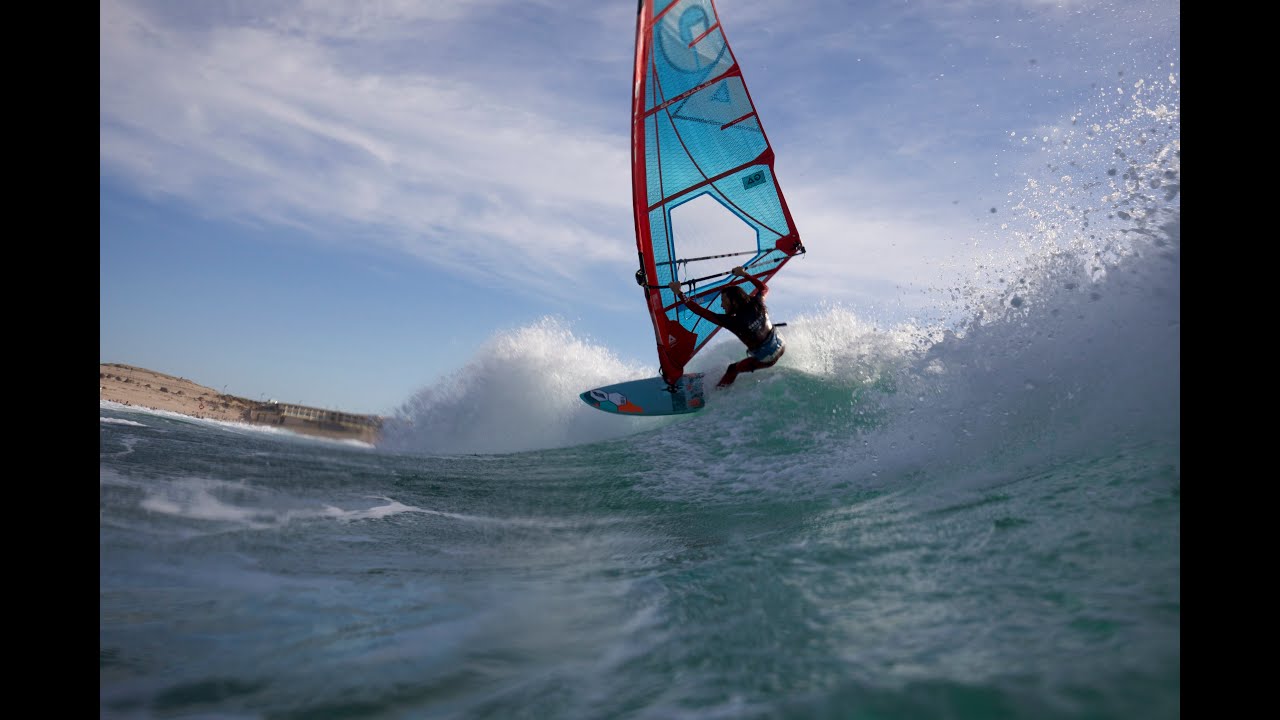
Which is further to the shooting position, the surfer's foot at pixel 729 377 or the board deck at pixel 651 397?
the board deck at pixel 651 397

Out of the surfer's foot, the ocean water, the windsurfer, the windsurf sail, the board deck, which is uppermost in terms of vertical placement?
the windsurf sail

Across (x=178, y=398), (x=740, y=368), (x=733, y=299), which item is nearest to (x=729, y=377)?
(x=740, y=368)

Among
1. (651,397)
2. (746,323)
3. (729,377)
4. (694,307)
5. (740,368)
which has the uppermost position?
(694,307)

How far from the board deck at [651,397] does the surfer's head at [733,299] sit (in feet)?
3.29

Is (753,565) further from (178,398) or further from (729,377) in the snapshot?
(178,398)

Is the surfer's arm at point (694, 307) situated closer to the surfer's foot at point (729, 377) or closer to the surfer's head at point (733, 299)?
the surfer's head at point (733, 299)

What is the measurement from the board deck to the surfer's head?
1004mm

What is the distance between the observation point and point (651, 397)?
8.77m

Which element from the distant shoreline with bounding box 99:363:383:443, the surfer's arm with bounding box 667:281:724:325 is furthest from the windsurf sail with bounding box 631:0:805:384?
the distant shoreline with bounding box 99:363:383:443

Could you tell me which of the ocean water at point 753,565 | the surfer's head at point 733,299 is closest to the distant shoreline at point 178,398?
the ocean water at point 753,565

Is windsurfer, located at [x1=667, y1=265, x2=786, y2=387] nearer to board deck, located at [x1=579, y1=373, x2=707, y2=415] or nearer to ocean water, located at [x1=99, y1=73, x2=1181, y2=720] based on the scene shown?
board deck, located at [x1=579, y1=373, x2=707, y2=415]

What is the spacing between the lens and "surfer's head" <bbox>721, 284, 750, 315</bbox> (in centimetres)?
802

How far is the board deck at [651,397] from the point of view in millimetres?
8516

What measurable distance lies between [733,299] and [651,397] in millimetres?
1719
